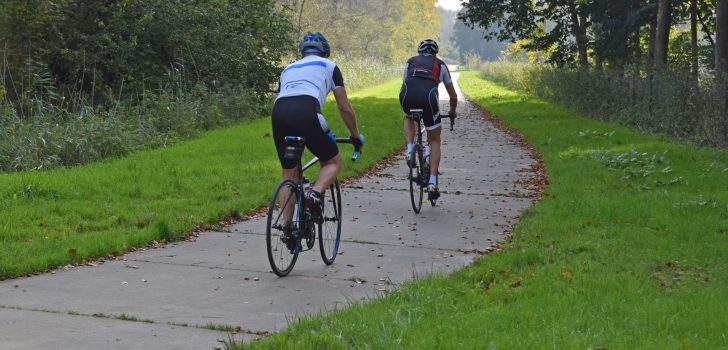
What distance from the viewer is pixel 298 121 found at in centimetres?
705

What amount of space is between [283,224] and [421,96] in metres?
4.10

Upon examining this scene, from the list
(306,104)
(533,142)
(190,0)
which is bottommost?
(533,142)

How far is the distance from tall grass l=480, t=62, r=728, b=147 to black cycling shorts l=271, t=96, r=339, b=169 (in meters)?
13.5

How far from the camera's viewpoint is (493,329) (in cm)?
522

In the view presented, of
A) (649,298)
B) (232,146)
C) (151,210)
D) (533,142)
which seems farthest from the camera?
(533,142)

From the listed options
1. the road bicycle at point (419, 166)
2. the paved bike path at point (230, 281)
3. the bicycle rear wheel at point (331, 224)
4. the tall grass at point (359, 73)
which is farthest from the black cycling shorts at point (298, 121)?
the tall grass at point (359, 73)

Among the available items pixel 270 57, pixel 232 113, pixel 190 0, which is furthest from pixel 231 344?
pixel 270 57

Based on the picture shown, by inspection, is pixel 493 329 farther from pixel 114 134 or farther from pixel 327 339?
pixel 114 134

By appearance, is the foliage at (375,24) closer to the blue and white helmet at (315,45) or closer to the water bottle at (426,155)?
the water bottle at (426,155)

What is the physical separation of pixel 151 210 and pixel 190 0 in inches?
631

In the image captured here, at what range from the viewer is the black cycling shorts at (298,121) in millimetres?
7055

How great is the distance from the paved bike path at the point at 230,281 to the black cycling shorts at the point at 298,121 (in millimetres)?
1073

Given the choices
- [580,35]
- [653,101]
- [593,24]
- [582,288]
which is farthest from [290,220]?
[580,35]

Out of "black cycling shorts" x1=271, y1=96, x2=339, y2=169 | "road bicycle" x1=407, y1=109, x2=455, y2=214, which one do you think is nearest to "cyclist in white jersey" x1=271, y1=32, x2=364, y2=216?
"black cycling shorts" x1=271, y1=96, x2=339, y2=169
